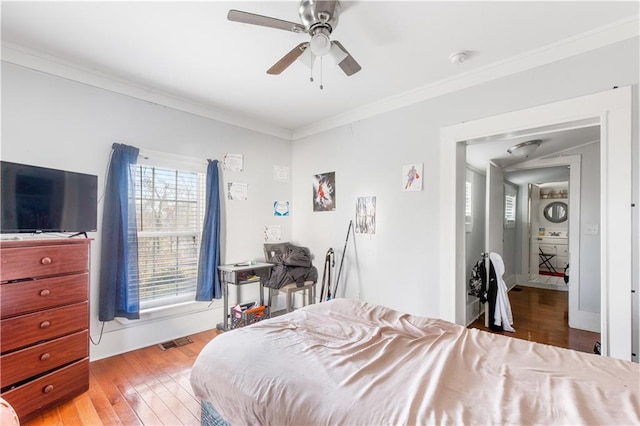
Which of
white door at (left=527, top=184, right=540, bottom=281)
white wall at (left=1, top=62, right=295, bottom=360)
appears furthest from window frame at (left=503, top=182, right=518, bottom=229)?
white wall at (left=1, top=62, right=295, bottom=360)

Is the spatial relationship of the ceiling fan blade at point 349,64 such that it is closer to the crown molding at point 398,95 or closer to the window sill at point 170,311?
the crown molding at point 398,95

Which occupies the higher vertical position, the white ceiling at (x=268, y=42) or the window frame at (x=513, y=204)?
the white ceiling at (x=268, y=42)

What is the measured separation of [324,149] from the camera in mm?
3797

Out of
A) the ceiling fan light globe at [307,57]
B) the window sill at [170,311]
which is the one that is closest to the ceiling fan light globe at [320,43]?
the ceiling fan light globe at [307,57]

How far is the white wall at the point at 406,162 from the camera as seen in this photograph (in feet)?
6.80

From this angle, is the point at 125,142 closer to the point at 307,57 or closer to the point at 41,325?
the point at 41,325

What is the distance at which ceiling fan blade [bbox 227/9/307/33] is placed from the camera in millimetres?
1479

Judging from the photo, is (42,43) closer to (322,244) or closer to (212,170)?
(212,170)

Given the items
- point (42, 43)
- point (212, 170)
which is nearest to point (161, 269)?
point (212, 170)

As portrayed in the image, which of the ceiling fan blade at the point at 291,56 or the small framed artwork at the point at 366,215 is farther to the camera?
the small framed artwork at the point at 366,215

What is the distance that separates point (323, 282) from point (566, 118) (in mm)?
2786

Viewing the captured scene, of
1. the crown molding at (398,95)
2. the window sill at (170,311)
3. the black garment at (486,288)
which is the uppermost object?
the crown molding at (398,95)

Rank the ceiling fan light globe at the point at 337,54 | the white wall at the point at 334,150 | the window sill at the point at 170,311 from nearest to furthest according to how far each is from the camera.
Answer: the ceiling fan light globe at the point at 337,54, the white wall at the point at 334,150, the window sill at the point at 170,311

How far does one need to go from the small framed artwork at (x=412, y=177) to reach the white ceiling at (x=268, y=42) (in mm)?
685
